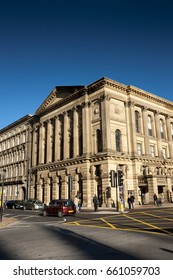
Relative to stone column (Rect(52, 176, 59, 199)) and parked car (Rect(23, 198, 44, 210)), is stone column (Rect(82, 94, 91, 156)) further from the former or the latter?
parked car (Rect(23, 198, 44, 210))

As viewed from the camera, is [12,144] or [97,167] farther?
[12,144]

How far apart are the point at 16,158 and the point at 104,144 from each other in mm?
29114

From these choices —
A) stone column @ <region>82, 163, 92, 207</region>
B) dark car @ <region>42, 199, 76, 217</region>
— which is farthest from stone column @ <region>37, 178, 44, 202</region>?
dark car @ <region>42, 199, 76, 217</region>

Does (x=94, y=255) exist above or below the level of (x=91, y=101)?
below

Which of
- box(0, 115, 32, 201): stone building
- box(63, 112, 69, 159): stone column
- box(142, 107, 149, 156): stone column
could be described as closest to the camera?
box(142, 107, 149, 156): stone column

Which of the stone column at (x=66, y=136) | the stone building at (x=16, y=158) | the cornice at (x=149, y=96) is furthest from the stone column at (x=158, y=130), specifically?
the stone building at (x=16, y=158)

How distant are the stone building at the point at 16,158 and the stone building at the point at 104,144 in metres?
5.33

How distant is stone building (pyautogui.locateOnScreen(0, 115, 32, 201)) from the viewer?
4878cm

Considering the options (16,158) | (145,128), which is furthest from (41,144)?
(145,128)
